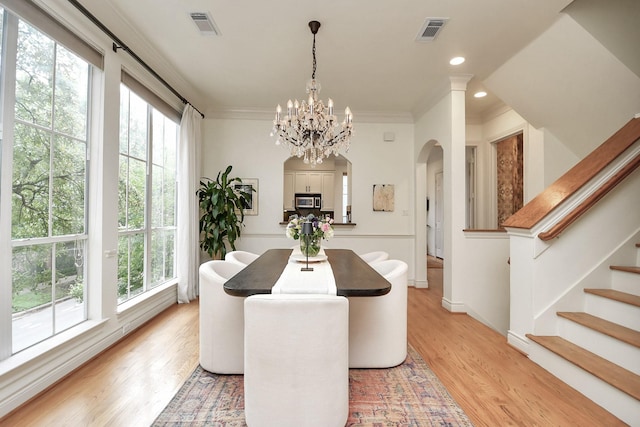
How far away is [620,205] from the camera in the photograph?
7.92ft

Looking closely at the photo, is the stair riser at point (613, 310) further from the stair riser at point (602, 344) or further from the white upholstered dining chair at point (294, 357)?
the white upholstered dining chair at point (294, 357)

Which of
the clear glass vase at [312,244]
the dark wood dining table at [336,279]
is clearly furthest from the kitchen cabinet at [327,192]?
the clear glass vase at [312,244]

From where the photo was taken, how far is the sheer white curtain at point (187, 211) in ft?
13.0

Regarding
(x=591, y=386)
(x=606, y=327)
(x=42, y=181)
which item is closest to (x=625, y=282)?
(x=606, y=327)

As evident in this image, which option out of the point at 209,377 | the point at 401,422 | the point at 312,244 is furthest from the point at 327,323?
the point at 209,377

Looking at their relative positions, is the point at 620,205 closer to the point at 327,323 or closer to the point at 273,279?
the point at 327,323

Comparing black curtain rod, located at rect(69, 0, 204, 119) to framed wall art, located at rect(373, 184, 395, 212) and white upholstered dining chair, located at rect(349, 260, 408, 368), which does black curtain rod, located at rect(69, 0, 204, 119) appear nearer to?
white upholstered dining chair, located at rect(349, 260, 408, 368)

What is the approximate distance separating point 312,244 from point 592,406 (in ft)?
6.56

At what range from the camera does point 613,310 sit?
219 centimetres

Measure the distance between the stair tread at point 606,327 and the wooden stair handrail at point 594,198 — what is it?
24.5 inches

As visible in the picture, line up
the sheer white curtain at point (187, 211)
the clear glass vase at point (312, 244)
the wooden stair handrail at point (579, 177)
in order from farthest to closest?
the sheer white curtain at point (187, 211) < the clear glass vase at point (312, 244) < the wooden stair handrail at point (579, 177)

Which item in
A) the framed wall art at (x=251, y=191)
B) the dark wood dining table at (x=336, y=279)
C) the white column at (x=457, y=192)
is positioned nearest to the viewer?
the dark wood dining table at (x=336, y=279)

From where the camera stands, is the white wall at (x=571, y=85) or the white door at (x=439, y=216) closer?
the white wall at (x=571, y=85)

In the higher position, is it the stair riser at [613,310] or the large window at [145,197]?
the large window at [145,197]
